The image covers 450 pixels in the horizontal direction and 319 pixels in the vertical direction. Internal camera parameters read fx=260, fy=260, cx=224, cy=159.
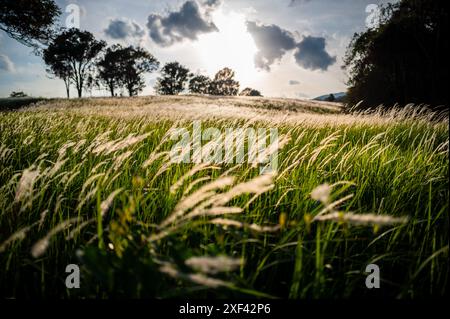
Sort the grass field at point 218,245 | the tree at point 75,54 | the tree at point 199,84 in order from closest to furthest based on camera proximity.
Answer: the grass field at point 218,245 < the tree at point 75,54 < the tree at point 199,84

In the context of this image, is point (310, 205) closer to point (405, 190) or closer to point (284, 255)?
point (284, 255)

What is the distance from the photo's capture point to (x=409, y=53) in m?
18.2

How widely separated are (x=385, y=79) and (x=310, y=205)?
23541mm

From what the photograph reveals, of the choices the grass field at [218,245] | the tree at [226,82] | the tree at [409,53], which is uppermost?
the tree at [226,82]

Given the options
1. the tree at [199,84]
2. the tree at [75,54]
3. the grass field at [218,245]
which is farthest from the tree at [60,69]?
the grass field at [218,245]

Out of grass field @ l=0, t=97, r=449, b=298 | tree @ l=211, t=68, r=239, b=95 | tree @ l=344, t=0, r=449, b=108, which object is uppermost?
tree @ l=211, t=68, r=239, b=95

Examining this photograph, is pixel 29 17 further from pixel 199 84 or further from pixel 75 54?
pixel 199 84

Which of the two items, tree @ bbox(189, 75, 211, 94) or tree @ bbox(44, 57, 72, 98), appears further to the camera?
tree @ bbox(189, 75, 211, 94)

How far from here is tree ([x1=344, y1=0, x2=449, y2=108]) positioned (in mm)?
16688

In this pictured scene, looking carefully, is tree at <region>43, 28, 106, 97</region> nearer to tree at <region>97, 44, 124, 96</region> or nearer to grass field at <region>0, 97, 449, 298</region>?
tree at <region>97, 44, 124, 96</region>

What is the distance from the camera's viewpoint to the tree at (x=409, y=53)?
16.7 metres

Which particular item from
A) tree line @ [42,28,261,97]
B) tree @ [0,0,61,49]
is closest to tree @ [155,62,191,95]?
tree line @ [42,28,261,97]

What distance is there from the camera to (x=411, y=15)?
1672 cm

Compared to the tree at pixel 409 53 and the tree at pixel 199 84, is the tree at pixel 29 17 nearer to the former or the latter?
the tree at pixel 409 53
